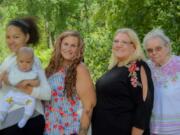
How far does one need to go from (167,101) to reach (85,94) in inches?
28.6

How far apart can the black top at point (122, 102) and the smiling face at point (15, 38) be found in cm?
80

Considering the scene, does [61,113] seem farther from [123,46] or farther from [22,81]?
[123,46]

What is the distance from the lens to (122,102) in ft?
12.1

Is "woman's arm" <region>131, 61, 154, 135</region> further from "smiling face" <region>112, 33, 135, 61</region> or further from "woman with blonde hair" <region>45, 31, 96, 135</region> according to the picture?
"woman with blonde hair" <region>45, 31, 96, 135</region>

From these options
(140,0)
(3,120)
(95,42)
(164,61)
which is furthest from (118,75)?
(95,42)

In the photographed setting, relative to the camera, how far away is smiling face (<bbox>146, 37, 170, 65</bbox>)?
12.4 ft

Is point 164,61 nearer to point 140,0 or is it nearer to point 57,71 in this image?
point 57,71

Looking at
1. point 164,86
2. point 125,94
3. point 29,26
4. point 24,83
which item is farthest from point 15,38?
point 164,86

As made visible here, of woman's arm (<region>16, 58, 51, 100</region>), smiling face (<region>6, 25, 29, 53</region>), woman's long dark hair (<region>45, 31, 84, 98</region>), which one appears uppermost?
smiling face (<region>6, 25, 29, 53</region>)

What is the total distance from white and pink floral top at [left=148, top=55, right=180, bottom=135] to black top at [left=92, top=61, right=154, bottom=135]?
126 millimetres

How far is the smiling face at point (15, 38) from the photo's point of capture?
3785mm

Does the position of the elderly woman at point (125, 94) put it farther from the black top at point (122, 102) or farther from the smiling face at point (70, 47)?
the smiling face at point (70, 47)

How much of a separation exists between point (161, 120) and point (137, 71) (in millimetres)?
507

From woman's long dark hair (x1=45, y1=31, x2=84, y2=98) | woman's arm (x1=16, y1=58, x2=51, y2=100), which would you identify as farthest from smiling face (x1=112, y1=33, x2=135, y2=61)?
woman's arm (x1=16, y1=58, x2=51, y2=100)
